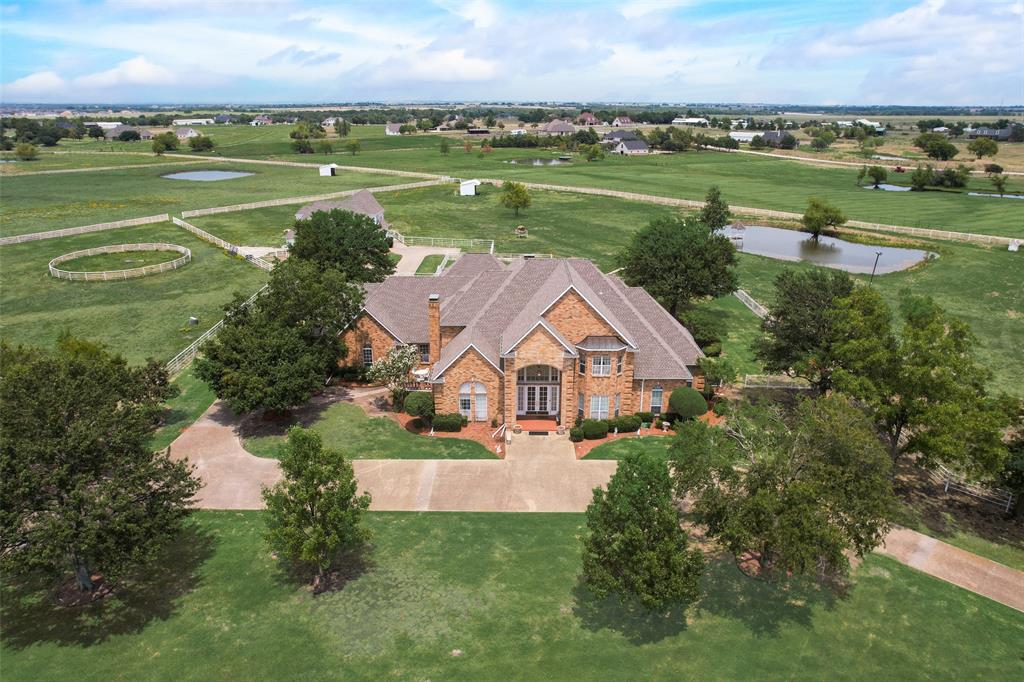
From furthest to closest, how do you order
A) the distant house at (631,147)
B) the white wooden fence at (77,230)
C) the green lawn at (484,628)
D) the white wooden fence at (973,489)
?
the distant house at (631,147) → the white wooden fence at (77,230) → the white wooden fence at (973,489) → the green lawn at (484,628)

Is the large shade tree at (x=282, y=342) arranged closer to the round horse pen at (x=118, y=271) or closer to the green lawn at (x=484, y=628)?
the green lawn at (x=484, y=628)

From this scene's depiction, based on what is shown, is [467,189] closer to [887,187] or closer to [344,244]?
[344,244]

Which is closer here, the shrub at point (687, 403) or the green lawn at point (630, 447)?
the green lawn at point (630, 447)

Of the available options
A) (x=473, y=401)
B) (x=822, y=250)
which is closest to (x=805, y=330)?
(x=473, y=401)

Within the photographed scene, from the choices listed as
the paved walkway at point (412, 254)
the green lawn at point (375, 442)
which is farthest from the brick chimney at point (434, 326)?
the paved walkway at point (412, 254)

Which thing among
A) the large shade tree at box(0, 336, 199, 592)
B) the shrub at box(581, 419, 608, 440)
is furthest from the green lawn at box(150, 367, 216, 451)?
the shrub at box(581, 419, 608, 440)

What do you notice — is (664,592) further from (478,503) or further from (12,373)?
(12,373)
